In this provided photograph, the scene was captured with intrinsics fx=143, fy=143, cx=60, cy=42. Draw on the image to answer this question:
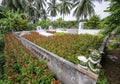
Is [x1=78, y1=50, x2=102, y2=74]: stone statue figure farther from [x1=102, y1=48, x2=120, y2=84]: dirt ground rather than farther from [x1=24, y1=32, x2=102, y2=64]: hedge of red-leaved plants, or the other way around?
[x1=102, y1=48, x2=120, y2=84]: dirt ground

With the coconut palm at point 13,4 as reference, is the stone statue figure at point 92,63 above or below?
below

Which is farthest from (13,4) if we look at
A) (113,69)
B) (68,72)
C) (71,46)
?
(68,72)

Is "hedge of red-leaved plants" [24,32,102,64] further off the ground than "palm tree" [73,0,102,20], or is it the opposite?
"palm tree" [73,0,102,20]

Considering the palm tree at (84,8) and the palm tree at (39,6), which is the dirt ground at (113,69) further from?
the palm tree at (39,6)

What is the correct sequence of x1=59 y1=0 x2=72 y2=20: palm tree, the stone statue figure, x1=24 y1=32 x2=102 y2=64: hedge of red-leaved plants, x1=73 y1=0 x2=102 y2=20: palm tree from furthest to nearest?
x1=59 y1=0 x2=72 y2=20: palm tree
x1=73 y1=0 x2=102 y2=20: palm tree
x1=24 y1=32 x2=102 y2=64: hedge of red-leaved plants
the stone statue figure

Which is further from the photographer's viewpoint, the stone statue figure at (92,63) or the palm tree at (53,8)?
the palm tree at (53,8)

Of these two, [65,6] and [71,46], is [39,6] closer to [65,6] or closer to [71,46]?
[65,6]

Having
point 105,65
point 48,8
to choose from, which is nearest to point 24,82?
point 105,65

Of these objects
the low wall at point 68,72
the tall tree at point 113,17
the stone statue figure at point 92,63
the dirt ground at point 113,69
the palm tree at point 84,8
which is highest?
the palm tree at point 84,8

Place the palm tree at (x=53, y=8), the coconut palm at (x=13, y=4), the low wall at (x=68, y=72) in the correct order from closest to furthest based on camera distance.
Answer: the low wall at (x=68, y=72) < the coconut palm at (x=13, y=4) < the palm tree at (x=53, y=8)

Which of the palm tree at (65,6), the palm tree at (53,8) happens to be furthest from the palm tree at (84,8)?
the palm tree at (53,8)

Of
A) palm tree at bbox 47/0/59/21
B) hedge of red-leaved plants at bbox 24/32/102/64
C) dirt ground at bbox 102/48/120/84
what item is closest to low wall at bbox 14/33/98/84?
hedge of red-leaved plants at bbox 24/32/102/64

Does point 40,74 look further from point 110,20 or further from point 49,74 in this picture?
point 110,20

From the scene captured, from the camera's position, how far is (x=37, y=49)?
6.26 metres
